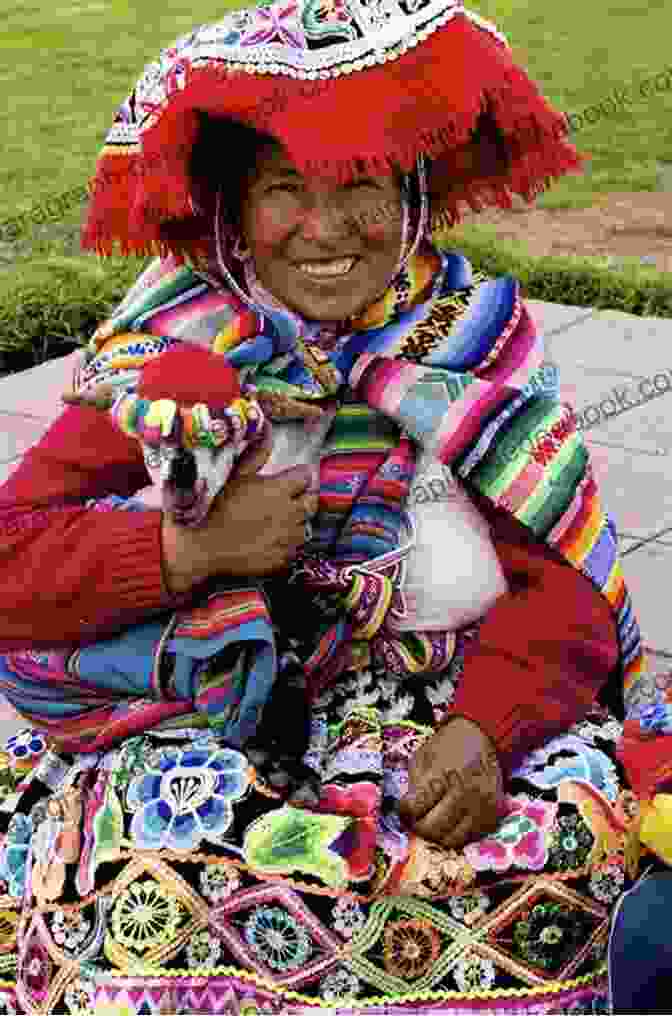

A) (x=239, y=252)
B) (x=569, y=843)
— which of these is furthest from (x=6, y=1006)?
(x=239, y=252)

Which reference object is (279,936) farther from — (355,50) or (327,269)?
(355,50)

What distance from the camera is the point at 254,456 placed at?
7.97ft

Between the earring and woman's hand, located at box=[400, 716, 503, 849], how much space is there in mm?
732

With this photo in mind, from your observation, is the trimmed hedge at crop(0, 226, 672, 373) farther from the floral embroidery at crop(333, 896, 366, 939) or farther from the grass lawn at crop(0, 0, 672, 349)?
the floral embroidery at crop(333, 896, 366, 939)

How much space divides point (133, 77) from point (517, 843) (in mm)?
11960

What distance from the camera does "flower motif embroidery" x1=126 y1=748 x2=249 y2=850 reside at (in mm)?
2355

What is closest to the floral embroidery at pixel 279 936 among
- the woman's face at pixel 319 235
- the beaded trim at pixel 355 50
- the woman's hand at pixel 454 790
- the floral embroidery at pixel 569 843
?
the woman's hand at pixel 454 790

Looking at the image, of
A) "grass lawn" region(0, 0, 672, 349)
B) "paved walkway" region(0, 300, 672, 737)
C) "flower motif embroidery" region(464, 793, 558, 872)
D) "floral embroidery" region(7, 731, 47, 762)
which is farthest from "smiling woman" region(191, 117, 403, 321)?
"grass lawn" region(0, 0, 672, 349)

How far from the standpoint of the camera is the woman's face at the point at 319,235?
2.47 meters

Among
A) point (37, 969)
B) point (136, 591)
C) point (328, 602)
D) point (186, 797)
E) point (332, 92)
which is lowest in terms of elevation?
point (37, 969)

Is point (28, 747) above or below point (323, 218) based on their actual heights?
below

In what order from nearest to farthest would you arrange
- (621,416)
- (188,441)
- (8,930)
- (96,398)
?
1. (188,441)
2. (96,398)
3. (8,930)
4. (621,416)

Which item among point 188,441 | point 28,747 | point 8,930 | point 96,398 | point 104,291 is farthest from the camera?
point 104,291

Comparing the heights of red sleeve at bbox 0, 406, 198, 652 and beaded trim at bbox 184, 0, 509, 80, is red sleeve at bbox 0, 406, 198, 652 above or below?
below
